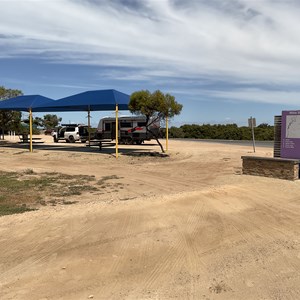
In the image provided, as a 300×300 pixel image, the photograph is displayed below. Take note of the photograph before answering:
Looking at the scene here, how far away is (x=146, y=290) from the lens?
14.3ft

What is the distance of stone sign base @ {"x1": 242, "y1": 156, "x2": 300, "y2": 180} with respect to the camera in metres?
11.8

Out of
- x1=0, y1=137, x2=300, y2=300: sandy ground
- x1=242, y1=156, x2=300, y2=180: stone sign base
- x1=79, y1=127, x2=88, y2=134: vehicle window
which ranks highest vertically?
x1=79, y1=127, x2=88, y2=134: vehicle window

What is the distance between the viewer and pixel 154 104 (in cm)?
2138

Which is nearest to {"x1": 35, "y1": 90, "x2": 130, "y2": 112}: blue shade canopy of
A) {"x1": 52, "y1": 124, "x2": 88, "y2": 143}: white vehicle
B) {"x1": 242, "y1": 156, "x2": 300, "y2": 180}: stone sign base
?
{"x1": 242, "y1": 156, "x2": 300, "y2": 180}: stone sign base

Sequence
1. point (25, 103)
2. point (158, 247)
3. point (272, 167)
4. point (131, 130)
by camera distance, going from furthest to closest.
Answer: point (131, 130)
point (25, 103)
point (272, 167)
point (158, 247)

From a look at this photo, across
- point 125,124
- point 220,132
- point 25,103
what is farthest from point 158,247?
point 220,132

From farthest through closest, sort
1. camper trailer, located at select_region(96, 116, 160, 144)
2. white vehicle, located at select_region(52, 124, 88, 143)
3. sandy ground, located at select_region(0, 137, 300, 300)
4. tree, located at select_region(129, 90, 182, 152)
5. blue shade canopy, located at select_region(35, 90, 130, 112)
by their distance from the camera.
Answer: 1. white vehicle, located at select_region(52, 124, 88, 143)
2. camper trailer, located at select_region(96, 116, 160, 144)
3. blue shade canopy, located at select_region(35, 90, 130, 112)
4. tree, located at select_region(129, 90, 182, 152)
5. sandy ground, located at select_region(0, 137, 300, 300)

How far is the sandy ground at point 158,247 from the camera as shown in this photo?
4.44 m

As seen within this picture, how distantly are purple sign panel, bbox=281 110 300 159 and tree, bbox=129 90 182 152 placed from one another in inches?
368

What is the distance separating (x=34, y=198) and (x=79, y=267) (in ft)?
15.3

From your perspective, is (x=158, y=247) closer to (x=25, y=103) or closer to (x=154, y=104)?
(x=154, y=104)

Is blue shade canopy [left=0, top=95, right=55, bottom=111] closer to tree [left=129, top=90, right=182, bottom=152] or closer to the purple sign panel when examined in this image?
tree [left=129, top=90, right=182, bottom=152]

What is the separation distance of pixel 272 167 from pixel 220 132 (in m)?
47.3

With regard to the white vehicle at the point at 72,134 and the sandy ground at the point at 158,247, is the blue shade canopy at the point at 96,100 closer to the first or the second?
the white vehicle at the point at 72,134
